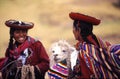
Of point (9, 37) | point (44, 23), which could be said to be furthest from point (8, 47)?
point (44, 23)

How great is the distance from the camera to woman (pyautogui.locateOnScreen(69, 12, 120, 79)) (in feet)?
12.3

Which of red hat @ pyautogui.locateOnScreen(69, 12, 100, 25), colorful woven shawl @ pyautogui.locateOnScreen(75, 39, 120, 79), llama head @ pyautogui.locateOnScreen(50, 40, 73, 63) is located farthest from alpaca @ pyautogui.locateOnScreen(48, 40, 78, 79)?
red hat @ pyautogui.locateOnScreen(69, 12, 100, 25)

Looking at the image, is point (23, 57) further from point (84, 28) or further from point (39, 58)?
point (84, 28)

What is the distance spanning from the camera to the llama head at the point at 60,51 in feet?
12.8

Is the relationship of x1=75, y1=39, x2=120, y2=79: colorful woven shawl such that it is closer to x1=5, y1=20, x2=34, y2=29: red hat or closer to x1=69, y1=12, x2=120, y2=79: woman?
x1=69, y1=12, x2=120, y2=79: woman

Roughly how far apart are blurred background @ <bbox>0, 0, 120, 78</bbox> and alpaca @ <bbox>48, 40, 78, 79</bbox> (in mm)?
121

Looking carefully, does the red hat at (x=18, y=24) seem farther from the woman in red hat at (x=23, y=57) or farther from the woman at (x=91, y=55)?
the woman at (x=91, y=55)

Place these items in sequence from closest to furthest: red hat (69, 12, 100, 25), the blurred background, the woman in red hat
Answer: red hat (69, 12, 100, 25), the woman in red hat, the blurred background

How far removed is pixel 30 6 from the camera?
4.29m

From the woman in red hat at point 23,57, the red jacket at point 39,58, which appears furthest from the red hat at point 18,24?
the red jacket at point 39,58

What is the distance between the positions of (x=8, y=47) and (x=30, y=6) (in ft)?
1.73

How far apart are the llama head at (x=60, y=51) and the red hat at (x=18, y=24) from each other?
0.35 metres

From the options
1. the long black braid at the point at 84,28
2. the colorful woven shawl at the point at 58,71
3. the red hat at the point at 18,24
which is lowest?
the colorful woven shawl at the point at 58,71

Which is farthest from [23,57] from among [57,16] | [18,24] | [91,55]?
[91,55]
